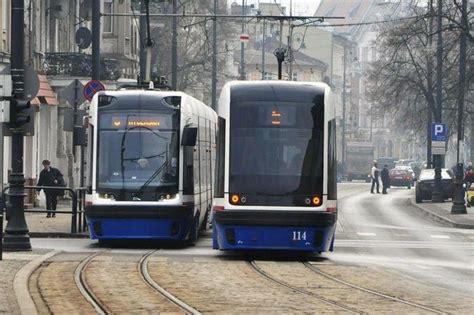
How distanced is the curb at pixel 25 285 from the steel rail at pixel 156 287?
1.50 m

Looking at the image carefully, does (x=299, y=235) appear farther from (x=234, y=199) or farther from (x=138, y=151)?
(x=138, y=151)

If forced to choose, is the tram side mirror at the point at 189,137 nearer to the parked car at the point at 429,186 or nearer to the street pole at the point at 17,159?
the street pole at the point at 17,159

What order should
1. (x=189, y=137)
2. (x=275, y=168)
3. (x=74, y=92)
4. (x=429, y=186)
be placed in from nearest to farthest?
(x=275, y=168) → (x=189, y=137) → (x=74, y=92) → (x=429, y=186)

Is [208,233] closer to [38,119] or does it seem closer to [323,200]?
[323,200]

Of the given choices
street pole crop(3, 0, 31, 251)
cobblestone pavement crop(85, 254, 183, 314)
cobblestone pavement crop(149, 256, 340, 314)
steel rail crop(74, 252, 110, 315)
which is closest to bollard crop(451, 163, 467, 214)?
street pole crop(3, 0, 31, 251)

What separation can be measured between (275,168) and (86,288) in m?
6.23

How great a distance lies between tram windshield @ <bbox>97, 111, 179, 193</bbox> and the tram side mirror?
26 centimetres

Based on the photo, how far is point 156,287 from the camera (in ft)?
59.6

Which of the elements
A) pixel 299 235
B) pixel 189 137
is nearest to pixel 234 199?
pixel 299 235

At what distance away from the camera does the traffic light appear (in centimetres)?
2298

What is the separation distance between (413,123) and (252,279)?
205 feet

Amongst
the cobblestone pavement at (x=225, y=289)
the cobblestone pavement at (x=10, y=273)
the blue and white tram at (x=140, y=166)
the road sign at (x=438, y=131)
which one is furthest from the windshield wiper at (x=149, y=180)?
the road sign at (x=438, y=131)

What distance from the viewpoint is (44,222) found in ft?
115

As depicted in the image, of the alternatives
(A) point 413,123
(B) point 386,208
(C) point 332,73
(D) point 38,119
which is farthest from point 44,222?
(C) point 332,73
